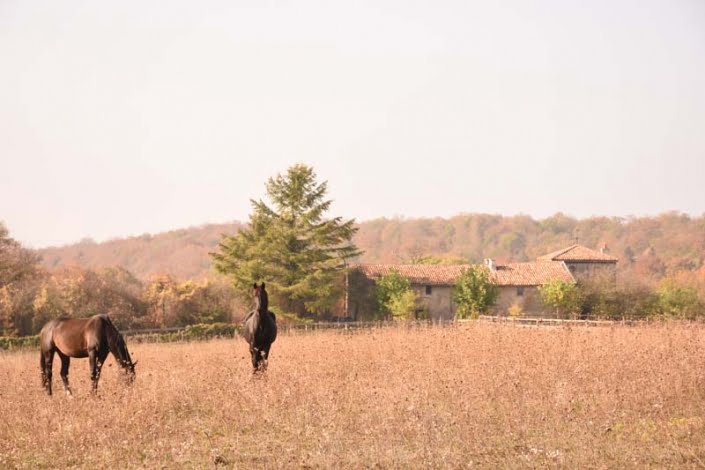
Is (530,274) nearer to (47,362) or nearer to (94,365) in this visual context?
(47,362)

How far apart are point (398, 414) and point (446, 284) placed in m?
53.6

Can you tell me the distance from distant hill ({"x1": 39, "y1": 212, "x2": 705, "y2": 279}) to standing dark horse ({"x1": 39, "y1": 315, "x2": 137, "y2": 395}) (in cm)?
9620

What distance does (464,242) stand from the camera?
135750 mm

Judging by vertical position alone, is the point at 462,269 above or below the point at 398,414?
above

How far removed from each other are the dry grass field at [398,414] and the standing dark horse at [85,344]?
0.41 m

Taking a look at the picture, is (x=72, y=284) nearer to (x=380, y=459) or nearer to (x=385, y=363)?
(x=385, y=363)

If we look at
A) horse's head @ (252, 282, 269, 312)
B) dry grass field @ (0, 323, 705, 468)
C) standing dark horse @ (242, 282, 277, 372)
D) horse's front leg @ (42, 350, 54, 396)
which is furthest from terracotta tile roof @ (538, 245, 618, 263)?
horse's front leg @ (42, 350, 54, 396)

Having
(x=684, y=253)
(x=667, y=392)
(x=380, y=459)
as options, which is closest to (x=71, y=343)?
(x=380, y=459)

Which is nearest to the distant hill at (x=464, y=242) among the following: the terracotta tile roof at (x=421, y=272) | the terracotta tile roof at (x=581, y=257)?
the terracotta tile roof at (x=581, y=257)

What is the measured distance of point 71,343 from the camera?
1376 centimetres

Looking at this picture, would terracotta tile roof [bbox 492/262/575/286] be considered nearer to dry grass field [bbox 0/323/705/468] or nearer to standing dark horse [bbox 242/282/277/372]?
dry grass field [bbox 0/323/705/468]

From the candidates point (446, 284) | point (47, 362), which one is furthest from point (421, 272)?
point (47, 362)

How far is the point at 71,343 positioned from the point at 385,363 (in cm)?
650

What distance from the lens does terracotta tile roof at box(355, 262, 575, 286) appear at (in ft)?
207
